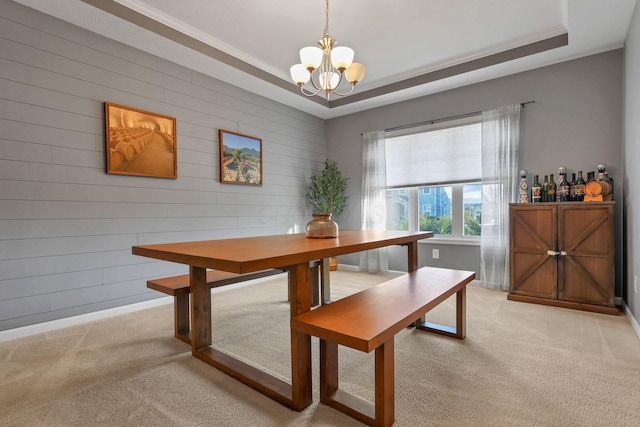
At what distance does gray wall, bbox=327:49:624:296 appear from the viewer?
3.20 metres

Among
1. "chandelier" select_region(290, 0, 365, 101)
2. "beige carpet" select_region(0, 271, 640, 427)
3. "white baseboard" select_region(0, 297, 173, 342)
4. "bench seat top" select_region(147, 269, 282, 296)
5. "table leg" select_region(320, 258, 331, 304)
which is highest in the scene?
"chandelier" select_region(290, 0, 365, 101)

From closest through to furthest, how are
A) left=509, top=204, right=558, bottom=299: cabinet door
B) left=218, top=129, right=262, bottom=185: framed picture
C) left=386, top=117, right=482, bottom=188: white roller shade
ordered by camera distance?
left=509, top=204, right=558, bottom=299: cabinet door
left=218, top=129, right=262, bottom=185: framed picture
left=386, top=117, right=482, bottom=188: white roller shade

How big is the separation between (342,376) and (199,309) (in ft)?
3.40

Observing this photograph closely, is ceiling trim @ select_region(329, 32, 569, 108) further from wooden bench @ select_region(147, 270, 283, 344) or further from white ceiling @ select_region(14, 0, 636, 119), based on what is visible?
wooden bench @ select_region(147, 270, 283, 344)

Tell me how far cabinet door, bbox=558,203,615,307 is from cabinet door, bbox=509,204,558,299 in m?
0.07

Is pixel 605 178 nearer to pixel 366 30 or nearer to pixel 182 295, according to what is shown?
pixel 366 30

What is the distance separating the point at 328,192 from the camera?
5.02 m

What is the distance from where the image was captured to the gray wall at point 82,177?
2.42 metres

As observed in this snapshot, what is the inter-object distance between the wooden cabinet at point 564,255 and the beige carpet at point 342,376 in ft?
0.83

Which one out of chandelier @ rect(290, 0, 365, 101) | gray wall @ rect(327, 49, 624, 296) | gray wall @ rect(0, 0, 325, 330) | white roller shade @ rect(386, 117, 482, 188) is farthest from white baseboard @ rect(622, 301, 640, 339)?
gray wall @ rect(0, 0, 325, 330)

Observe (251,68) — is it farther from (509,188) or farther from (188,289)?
(509,188)

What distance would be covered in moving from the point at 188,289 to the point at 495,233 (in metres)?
3.47

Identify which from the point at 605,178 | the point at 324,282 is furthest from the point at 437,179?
the point at 324,282

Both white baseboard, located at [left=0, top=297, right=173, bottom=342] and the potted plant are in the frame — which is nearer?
white baseboard, located at [left=0, top=297, right=173, bottom=342]
